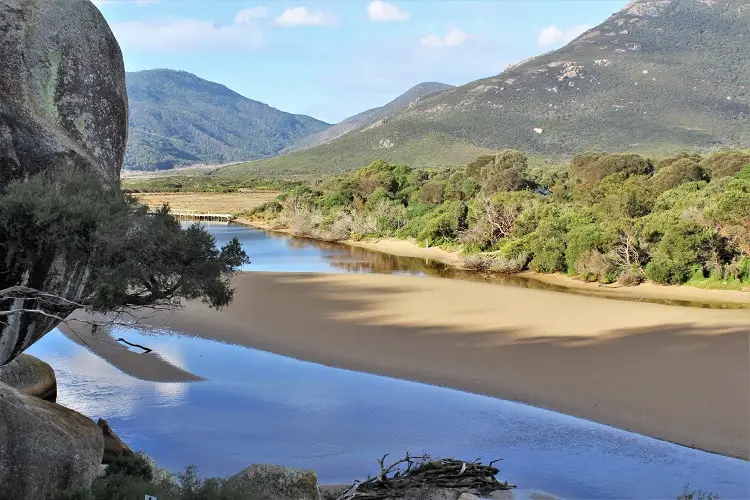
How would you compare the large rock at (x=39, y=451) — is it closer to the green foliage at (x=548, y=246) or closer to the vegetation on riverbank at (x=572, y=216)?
the vegetation on riverbank at (x=572, y=216)

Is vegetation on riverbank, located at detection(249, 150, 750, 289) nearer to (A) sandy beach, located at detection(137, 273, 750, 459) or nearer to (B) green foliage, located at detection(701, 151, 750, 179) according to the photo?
(B) green foliage, located at detection(701, 151, 750, 179)

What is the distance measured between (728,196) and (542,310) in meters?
9.72

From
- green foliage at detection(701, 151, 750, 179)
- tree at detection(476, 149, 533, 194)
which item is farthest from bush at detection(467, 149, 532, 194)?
green foliage at detection(701, 151, 750, 179)

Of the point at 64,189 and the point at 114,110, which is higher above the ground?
the point at 114,110

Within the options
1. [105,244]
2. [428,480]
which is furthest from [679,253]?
[105,244]

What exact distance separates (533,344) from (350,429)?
711 centimetres

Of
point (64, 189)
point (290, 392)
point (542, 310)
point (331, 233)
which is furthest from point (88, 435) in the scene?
point (331, 233)

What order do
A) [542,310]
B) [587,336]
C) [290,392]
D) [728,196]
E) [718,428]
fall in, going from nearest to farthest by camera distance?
[718,428]
[290,392]
[587,336]
[542,310]
[728,196]

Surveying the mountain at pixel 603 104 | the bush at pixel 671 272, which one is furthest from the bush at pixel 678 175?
the mountain at pixel 603 104

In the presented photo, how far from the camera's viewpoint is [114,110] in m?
11.3

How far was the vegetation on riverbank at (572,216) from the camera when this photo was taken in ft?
90.3

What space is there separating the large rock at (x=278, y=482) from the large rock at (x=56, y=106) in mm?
2991

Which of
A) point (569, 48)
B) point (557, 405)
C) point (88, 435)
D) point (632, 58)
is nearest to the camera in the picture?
point (88, 435)

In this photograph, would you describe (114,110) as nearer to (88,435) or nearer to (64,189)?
(64,189)
